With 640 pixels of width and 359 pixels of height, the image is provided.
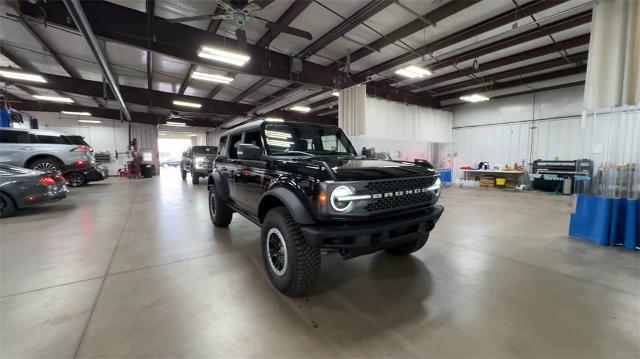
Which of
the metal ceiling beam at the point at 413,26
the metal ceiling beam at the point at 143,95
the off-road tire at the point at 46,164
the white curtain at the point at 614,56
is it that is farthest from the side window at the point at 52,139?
the white curtain at the point at 614,56

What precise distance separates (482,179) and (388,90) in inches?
228

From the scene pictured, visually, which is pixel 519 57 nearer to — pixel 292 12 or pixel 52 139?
pixel 292 12

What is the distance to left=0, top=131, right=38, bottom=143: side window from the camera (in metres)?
6.97

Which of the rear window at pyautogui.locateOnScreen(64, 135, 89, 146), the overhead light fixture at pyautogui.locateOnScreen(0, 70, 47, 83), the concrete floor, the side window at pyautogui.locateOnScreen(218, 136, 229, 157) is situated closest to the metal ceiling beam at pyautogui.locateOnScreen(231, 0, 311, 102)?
the side window at pyautogui.locateOnScreen(218, 136, 229, 157)

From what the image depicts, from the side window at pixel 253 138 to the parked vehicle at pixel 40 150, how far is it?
7.63 metres

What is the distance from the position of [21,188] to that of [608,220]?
9.65 meters

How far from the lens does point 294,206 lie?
77.9 inches

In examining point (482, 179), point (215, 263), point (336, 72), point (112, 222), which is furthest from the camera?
point (482, 179)

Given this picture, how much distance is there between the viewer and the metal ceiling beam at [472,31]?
4.75 m

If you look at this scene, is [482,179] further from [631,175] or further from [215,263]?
[215,263]

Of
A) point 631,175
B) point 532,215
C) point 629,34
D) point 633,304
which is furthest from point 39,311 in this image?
point 532,215

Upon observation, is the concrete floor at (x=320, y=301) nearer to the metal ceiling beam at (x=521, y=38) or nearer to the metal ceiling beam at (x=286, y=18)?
the metal ceiling beam at (x=286, y=18)

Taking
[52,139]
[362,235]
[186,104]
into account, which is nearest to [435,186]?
[362,235]

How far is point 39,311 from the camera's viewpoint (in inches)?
76.4
